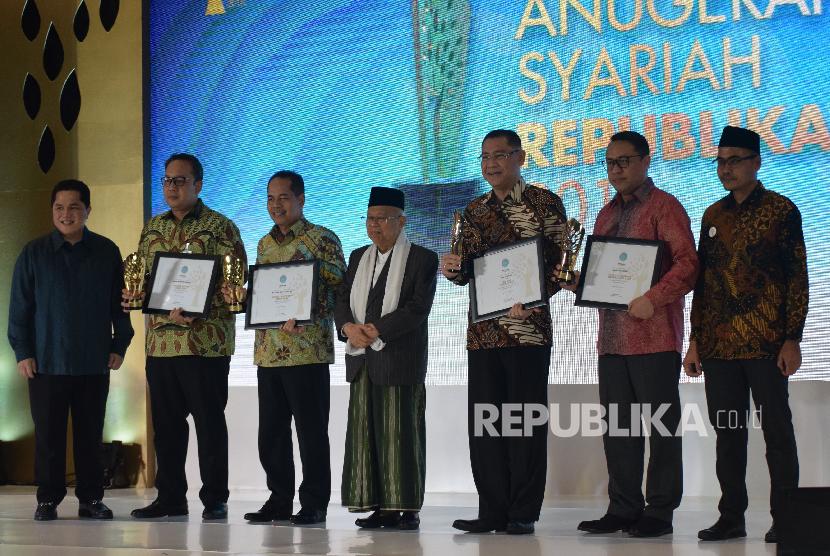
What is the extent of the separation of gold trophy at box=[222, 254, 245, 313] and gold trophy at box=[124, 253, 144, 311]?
14.5 inches

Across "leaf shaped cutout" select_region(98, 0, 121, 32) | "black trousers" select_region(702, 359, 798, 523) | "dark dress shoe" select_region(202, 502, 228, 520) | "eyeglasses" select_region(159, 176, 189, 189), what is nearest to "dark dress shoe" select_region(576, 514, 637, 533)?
"black trousers" select_region(702, 359, 798, 523)

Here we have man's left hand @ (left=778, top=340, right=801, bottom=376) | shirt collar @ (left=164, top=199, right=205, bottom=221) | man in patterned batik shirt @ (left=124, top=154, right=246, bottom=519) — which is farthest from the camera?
shirt collar @ (left=164, top=199, right=205, bottom=221)

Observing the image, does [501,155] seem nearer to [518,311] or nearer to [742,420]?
[518,311]

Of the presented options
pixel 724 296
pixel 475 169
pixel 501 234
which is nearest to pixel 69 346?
pixel 501 234

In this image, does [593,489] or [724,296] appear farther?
[593,489]

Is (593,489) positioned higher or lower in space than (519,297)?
lower

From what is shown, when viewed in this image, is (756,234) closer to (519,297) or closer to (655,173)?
(519,297)

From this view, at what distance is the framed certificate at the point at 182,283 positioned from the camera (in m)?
4.56

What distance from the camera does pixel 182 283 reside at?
4594 millimetres

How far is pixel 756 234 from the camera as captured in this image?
3.78m

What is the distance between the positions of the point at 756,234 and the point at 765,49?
191 cm

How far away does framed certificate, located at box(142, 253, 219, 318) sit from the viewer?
4559mm

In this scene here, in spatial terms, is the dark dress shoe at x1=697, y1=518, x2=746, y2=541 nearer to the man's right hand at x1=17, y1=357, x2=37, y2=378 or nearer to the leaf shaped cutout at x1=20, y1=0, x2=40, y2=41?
the man's right hand at x1=17, y1=357, x2=37, y2=378

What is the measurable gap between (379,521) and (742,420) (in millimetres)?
1455
